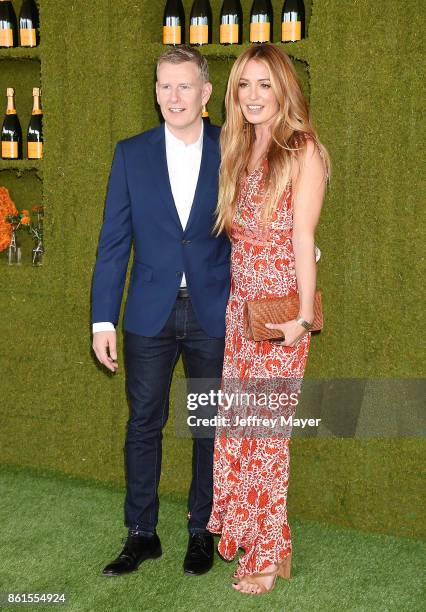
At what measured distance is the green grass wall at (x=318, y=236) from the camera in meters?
2.97

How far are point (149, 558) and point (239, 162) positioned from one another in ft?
4.75

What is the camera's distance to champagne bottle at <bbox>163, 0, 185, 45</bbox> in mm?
3480

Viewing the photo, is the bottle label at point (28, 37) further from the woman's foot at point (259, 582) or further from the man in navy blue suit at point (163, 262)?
the woman's foot at point (259, 582)

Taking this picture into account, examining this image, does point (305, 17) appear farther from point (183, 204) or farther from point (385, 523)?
point (385, 523)

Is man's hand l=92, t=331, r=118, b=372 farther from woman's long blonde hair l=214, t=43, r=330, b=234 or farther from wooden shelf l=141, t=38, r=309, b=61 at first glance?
wooden shelf l=141, t=38, r=309, b=61

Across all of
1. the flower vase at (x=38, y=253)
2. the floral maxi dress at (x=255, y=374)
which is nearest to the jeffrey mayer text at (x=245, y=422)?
the floral maxi dress at (x=255, y=374)

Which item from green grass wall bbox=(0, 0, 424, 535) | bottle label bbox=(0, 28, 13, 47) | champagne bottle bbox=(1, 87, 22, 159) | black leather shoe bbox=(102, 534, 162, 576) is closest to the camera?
black leather shoe bbox=(102, 534, 162, 576)

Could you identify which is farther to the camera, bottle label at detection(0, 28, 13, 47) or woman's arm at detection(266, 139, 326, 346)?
bottle label at detection(0, 28, 13, 47)

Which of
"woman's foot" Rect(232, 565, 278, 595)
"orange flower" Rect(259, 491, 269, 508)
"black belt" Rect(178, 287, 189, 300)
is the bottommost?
"woman's foot" Rect(232, 565, 278, 595)

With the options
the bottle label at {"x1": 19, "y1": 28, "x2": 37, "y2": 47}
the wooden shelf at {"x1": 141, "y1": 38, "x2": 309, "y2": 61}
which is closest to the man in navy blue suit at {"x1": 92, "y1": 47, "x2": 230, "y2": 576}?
the wooden shelf at {"x1": 141, "y1": 38, "x2": 309, "y2": 61}

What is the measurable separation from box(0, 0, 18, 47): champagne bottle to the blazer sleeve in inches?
63.1


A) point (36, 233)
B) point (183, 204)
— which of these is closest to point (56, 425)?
point (36, 233)

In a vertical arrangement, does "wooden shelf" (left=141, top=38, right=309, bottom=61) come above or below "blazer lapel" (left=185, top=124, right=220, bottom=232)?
above

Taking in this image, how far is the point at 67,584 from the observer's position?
2693mm
